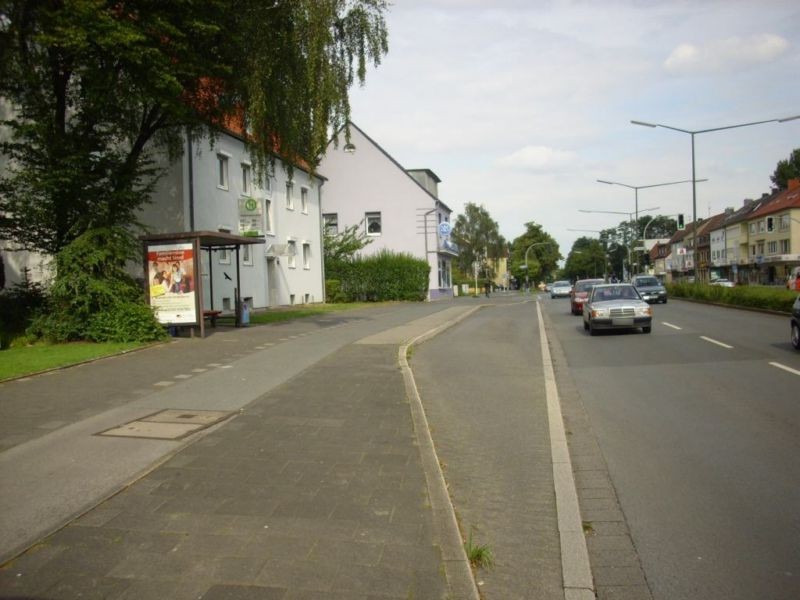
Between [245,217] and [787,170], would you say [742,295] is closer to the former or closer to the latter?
[245,217]

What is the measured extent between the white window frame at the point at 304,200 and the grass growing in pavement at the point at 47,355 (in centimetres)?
2582

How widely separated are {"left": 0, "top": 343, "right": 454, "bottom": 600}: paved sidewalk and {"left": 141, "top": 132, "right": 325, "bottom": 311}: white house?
1371 cm

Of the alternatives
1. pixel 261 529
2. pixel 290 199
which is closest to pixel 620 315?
pixel 261 529

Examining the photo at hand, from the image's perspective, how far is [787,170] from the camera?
3743 inches

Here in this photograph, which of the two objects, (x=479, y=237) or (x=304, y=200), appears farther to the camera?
(x=479, y=237)

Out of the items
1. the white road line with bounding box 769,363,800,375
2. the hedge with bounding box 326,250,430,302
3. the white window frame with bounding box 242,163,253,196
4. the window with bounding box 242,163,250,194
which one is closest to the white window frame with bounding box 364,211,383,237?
the hedge with bounding box 326,250,430,302

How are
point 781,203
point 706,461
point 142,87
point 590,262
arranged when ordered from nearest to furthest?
point 706,461 < point 142,87 < point 781,203 < point 590,262

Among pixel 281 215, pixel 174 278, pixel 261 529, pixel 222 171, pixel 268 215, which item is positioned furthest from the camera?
pixel 281 215

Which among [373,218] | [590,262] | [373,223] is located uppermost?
[373,218]

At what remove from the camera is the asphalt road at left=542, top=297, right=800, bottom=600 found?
411cm

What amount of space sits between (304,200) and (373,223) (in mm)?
16095

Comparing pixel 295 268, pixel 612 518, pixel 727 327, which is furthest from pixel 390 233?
pixel 612 518

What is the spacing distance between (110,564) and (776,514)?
4.39 meters

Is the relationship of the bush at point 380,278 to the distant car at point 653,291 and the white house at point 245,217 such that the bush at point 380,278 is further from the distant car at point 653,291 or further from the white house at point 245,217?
the distant car at point 653,291
